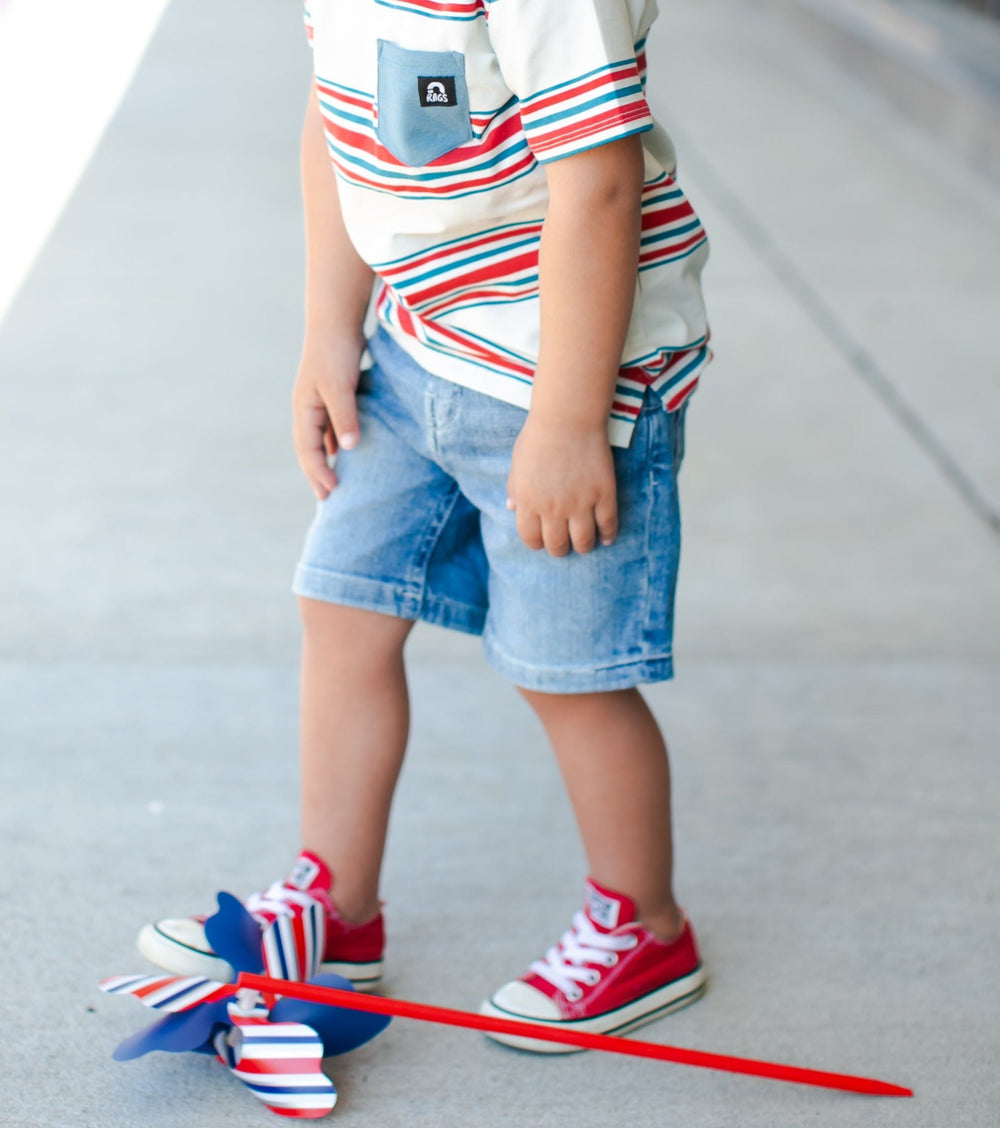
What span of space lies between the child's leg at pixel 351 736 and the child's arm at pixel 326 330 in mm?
159

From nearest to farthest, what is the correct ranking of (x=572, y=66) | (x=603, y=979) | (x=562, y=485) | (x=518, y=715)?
(x=572, y=66) < (x=562, y=485) < (x=603, y=979) < (x=518, y=715)

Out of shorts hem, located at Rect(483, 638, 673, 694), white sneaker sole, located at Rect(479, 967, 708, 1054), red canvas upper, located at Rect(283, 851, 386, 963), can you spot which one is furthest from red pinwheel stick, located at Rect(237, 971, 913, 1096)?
shorts hem, located at Rect(483, 638, 673, 694)

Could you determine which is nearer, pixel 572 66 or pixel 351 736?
pixel 572 66

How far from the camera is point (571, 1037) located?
139 centimetres

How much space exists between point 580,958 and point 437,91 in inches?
34.9

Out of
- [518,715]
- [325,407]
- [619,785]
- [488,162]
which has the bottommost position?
[518,715]

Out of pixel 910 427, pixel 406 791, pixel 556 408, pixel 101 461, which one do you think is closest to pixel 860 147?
pixel 910 427

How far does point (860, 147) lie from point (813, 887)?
4667 millimetres

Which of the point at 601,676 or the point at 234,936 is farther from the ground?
the point at 601,676

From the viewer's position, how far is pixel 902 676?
221 centimetres

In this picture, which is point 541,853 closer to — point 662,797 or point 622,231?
point 662,797

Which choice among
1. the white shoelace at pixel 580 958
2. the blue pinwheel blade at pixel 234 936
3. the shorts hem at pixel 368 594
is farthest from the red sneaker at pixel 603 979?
the shorts hem at pixel 368 594

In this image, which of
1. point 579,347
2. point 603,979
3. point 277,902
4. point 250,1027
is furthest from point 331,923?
point 579,347

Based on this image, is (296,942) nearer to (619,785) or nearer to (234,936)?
(234,936)
